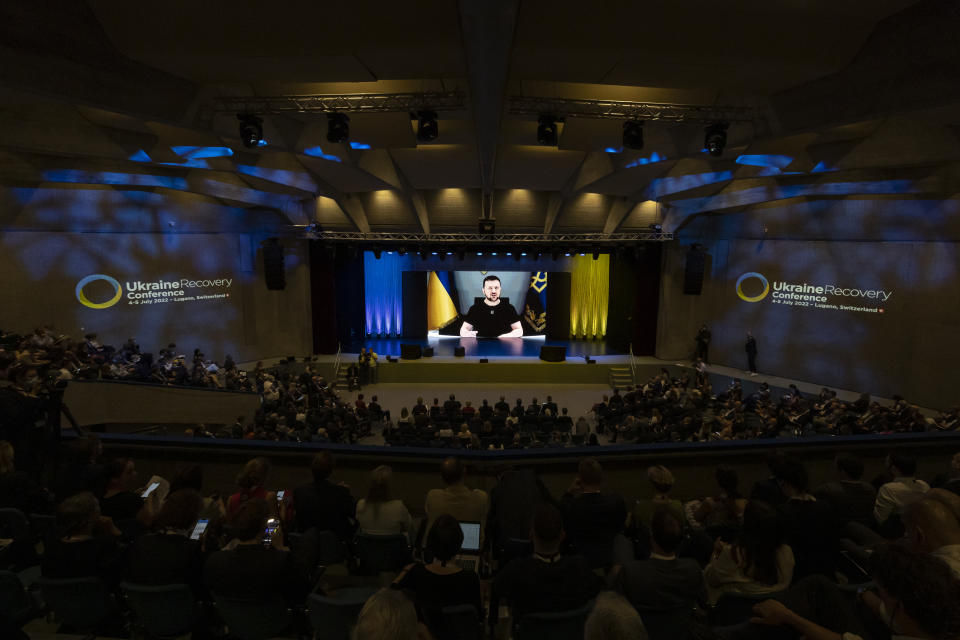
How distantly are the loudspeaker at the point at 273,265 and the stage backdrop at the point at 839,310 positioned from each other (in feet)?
49.3

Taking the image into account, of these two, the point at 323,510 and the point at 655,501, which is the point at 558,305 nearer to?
the point at 655,501

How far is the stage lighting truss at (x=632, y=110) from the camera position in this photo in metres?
9.25

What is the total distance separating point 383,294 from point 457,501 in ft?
69.9

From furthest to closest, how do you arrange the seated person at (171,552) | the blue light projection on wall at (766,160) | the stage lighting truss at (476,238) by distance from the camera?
the stage lighting truss at (476,238) → the blue light projection on wall at (766,160) → the seated person at (171,552)

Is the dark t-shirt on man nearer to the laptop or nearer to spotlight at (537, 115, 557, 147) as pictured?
spotlight at (537, 115, 557, 147)

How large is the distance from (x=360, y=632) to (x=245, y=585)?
121 centimetres

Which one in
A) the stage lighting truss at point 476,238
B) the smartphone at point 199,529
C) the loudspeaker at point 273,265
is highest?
the stage lighting truss at point 476,238

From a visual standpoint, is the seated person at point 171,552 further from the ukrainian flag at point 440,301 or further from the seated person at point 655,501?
the ukrainian flag at point 440,301

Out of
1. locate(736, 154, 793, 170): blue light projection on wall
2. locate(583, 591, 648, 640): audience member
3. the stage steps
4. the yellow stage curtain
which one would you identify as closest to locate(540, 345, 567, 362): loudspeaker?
the stage steps

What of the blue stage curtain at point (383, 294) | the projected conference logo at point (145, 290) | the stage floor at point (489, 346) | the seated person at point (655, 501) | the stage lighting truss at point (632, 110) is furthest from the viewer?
the blue stage curtain at point (383, 294)

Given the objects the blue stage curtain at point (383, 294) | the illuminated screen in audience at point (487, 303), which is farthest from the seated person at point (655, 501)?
the blue stage curtain at point (383, 294)

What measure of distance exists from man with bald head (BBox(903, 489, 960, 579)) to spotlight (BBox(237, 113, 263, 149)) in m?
10.2

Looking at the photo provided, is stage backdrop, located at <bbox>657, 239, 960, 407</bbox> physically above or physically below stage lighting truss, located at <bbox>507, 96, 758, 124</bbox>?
below

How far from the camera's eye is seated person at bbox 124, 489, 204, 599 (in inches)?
106
